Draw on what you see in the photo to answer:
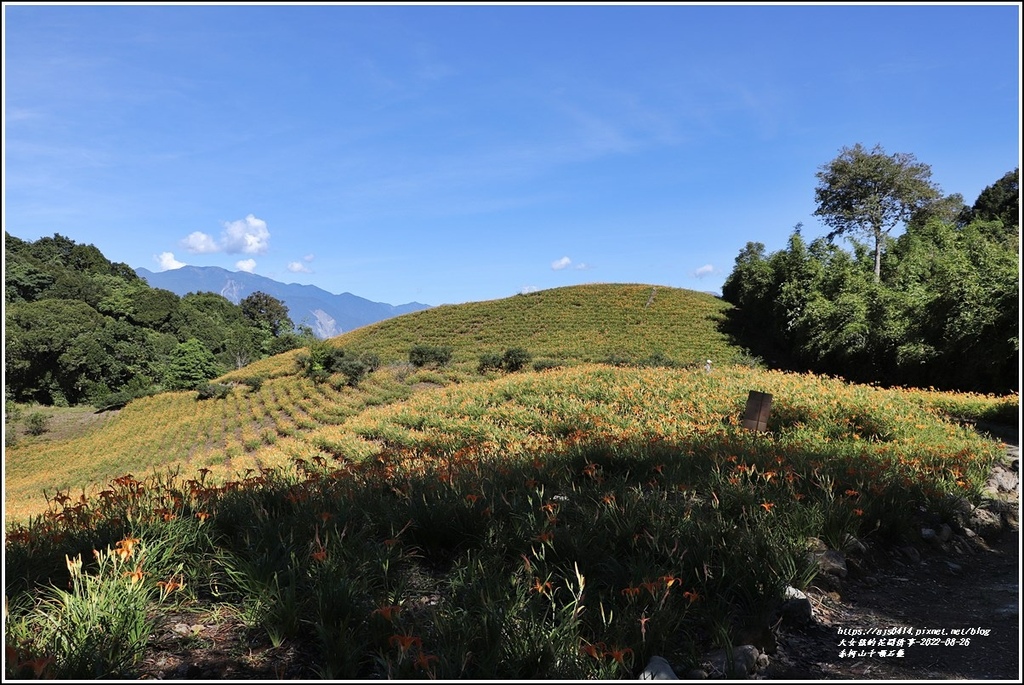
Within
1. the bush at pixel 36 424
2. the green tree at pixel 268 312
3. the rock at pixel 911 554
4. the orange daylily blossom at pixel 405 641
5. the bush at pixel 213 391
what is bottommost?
the bush at pixel 36 424

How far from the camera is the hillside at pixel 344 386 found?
20.9 meters

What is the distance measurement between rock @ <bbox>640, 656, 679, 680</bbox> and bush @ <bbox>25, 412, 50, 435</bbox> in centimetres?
4261

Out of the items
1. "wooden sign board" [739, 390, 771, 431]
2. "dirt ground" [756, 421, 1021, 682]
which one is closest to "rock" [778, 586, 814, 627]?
"dirt ground" [756, 421, 1021, 682]

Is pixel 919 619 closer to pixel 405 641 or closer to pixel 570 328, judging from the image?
pixel 405 641

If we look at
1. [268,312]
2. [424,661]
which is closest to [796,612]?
[424,661]

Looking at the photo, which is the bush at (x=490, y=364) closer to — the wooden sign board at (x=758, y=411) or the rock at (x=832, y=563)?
the wooden sign board at (x=758, y=411)

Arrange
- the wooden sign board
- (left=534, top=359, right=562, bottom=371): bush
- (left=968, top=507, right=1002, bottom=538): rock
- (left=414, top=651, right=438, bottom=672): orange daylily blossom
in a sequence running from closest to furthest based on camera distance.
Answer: (left=414, top=651, right=438, bottom=672): orange daylily blossom
(left=968, top=507, right=1002, bottom=538): rock
the wooden sign board
(left=534, top=359, right=562, bottom=371): bush

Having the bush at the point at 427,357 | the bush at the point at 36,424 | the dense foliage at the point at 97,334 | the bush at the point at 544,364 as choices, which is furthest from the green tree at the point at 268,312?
the bush at the point at 544,364

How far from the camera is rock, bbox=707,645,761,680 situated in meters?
2.53

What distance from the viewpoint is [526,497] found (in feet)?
14.5

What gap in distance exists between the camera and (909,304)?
70.1 ft

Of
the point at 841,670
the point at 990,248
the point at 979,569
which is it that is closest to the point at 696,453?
the point at 979,569

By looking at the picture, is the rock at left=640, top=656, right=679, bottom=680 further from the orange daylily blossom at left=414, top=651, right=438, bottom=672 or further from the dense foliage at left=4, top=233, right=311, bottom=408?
the dense foliage at left=4, top=233, right=311, bottom=408

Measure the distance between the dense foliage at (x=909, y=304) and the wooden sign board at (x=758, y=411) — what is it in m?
3.68
